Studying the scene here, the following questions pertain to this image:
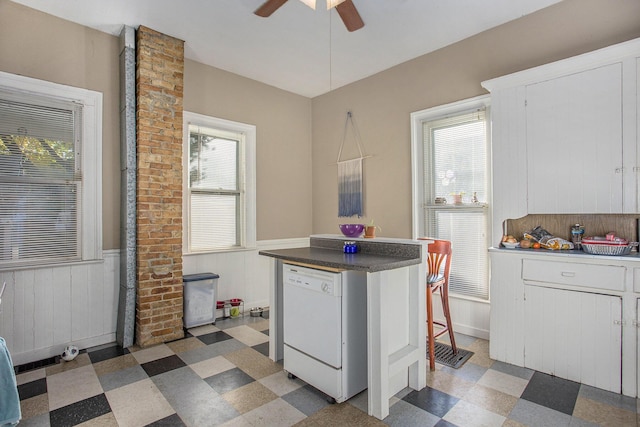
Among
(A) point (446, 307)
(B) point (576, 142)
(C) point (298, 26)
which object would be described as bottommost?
(A) point (446, 307)

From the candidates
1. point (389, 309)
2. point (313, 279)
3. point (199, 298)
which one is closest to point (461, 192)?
point (389, 309)

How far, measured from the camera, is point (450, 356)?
2961mm

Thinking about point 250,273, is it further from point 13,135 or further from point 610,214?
point 610,214

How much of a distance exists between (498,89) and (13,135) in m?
4.25

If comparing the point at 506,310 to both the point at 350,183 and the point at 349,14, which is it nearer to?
the point at 350,183

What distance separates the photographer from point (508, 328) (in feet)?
9.20

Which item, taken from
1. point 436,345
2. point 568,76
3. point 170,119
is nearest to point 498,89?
point 568,76

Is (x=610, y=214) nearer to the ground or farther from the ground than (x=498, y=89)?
nearer to the ground

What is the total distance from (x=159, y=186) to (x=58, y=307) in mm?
1394

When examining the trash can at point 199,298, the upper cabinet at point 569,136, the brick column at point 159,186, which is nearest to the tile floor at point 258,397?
the brick column at point 159,186

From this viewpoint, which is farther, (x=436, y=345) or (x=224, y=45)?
(x=224, y=45)

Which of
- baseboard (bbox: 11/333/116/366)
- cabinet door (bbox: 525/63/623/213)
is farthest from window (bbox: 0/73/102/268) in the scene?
cabinet door (bbox: 525/63/623/213)

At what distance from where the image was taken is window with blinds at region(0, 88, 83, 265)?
2.87m

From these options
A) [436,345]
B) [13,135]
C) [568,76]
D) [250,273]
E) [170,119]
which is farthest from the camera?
[250,273]
